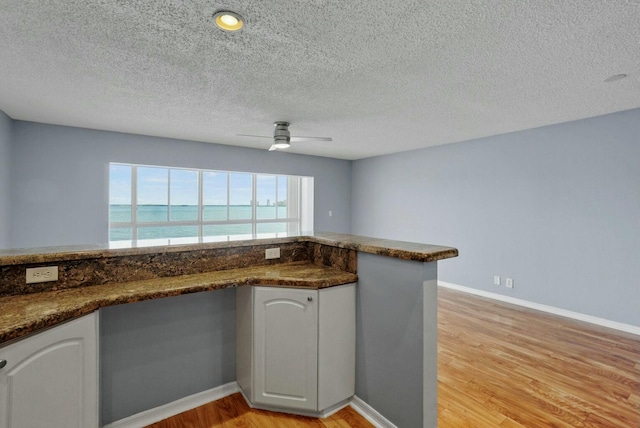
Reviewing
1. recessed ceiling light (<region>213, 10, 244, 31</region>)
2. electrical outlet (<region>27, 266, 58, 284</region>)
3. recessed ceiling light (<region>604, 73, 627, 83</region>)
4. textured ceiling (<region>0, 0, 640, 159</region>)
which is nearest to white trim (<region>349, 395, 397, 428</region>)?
electrical outlet (<region>27, 266, 58, 284</region>)

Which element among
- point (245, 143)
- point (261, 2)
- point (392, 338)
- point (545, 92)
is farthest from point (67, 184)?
point (545, 92)

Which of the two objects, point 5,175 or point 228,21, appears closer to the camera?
point 228,21

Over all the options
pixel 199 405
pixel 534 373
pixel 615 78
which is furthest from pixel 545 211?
pixel 199 405

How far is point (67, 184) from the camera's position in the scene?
402 cm

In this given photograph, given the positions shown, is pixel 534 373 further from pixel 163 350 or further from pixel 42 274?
pixel 42 274

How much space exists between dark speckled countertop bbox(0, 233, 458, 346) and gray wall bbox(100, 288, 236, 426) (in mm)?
173

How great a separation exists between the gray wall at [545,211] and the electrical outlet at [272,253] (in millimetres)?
3532

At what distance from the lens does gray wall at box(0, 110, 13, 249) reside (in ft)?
11.2

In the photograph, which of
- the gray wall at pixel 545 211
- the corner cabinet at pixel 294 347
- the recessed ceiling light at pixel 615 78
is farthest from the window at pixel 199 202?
the recessed ceiling light at pixel 615 78

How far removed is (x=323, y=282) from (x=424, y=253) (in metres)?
0.61

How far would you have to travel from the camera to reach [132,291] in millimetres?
1498

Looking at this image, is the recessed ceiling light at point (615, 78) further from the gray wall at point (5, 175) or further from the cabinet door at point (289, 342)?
the gray wall at point (5, 175)

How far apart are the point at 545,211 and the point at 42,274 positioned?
482 cm

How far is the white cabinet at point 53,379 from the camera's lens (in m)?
1.06
